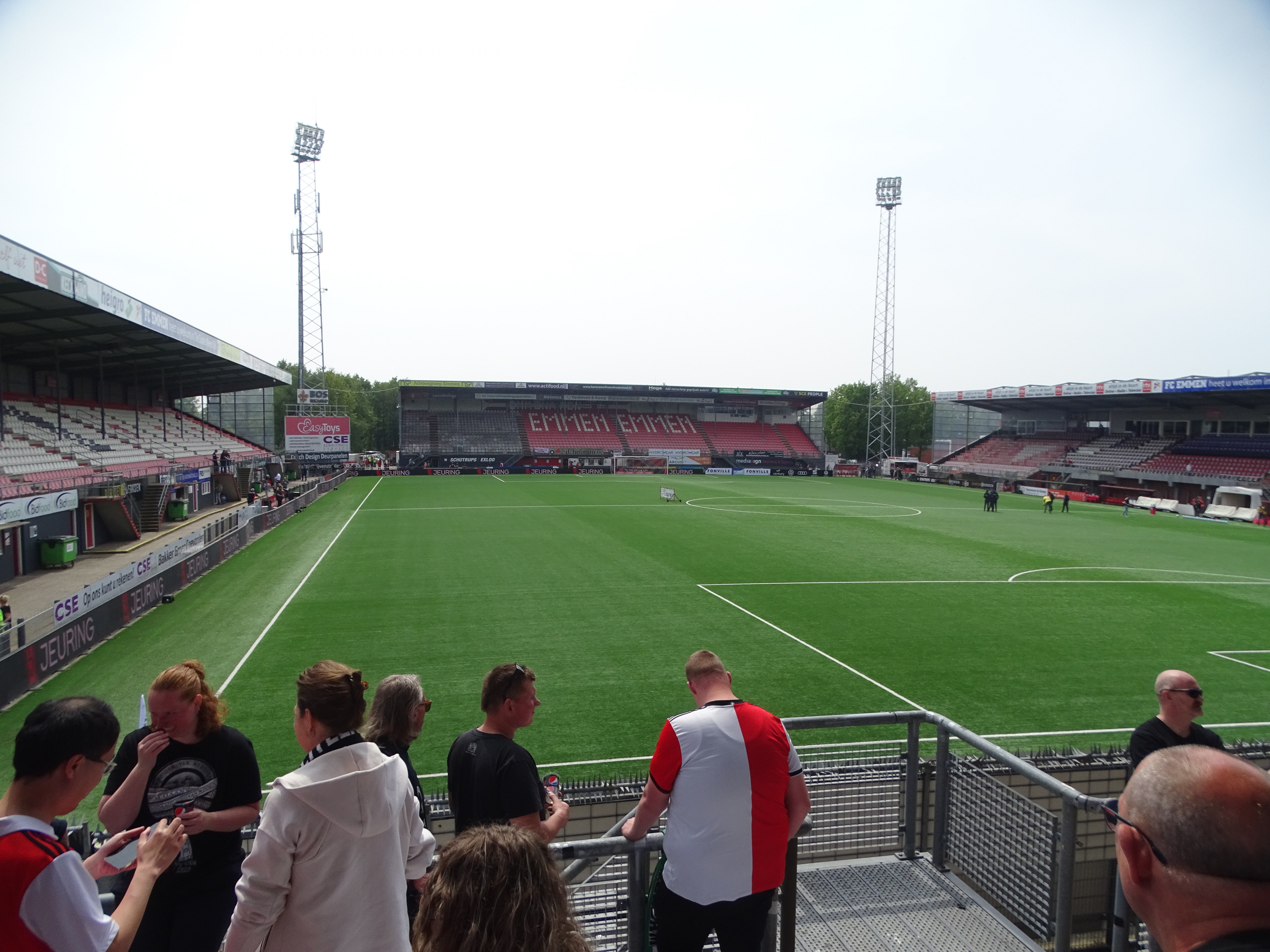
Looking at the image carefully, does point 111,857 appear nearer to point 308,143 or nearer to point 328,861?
point 328,861

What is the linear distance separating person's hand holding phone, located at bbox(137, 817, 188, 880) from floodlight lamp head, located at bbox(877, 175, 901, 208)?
73.5 meters

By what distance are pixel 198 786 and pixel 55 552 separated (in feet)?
78.9

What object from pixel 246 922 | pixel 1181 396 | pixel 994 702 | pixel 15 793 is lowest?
pixel 994 702

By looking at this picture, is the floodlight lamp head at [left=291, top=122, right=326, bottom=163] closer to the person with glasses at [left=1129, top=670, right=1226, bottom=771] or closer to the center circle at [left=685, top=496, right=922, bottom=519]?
the center circle at [left=685, top=496, right=922, bottom=519]

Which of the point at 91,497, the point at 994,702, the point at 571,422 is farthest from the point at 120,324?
the point at 571,422

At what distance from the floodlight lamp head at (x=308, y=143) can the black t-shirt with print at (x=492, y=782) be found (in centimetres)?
6277

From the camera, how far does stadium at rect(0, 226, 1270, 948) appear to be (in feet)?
18.3

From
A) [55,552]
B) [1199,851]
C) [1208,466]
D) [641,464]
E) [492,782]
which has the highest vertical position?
[1199,851]

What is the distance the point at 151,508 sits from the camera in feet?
98.5

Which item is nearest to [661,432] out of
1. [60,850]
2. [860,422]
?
[860,422]

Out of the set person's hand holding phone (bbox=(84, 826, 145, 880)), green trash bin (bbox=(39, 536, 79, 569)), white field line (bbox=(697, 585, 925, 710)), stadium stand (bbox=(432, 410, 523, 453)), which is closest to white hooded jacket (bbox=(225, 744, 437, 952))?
person's hand holding phone (bbox=(84, 826, 145, 880))

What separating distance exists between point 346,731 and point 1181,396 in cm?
6316

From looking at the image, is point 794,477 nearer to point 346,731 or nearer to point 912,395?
point 912,395

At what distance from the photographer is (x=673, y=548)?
26250 millimetres
